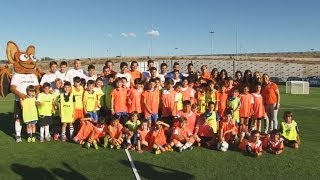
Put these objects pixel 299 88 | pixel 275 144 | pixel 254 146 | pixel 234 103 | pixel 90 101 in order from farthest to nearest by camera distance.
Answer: pixel 299 88 < pixel 234 103 < pixel 90 101 < pixel 275 144 < pixel 254 146

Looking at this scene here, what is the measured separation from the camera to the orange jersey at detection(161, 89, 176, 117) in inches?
461

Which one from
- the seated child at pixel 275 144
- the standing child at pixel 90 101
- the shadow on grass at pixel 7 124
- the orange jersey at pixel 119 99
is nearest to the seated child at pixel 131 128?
the orange jersey at pixel 119 99

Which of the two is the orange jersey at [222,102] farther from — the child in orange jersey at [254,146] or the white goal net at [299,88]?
the white goal net at [299,88]

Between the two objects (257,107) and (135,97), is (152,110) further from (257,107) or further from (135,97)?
(257,107)

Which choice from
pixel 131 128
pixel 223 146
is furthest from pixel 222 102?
pixel 131 128

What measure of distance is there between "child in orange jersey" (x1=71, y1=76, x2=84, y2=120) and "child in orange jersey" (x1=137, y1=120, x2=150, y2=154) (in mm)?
2028

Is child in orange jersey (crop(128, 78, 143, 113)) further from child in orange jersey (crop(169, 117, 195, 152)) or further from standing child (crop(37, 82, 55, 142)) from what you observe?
standing child (crop(37, 82, 55, 142))

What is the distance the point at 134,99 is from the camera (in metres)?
11.6

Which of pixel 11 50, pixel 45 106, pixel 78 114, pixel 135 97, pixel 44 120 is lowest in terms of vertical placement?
pixel 44 120

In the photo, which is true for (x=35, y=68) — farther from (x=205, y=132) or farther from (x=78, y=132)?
(x=205, y=132)

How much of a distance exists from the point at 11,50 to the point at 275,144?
7880 mm

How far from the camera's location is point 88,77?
490 inches

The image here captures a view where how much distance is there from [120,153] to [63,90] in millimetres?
2605

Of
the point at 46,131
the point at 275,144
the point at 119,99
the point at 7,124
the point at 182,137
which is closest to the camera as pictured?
the point at 275,144
